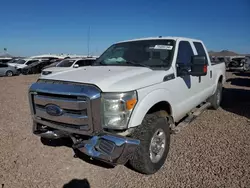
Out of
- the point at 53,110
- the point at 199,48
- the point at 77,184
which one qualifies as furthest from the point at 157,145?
the point at 199,48

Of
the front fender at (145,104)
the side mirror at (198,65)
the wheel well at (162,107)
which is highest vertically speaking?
the side mirror at (198,65)

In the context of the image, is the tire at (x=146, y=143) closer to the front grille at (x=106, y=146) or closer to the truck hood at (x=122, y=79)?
the front grille at (x=106, y=146)

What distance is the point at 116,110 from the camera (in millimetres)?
2766

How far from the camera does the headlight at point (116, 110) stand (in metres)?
2.76

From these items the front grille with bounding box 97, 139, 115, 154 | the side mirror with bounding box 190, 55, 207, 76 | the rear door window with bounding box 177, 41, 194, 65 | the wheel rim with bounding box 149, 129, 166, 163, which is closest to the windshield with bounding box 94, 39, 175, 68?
the rear door window with bounding box 177, 41, 194, 65

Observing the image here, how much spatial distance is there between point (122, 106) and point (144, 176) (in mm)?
1171

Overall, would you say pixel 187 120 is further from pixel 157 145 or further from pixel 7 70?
pixel 7 70

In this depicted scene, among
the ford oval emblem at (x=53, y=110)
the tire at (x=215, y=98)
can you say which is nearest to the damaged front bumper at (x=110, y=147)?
the ford oval emblem at (x=53, y=110)

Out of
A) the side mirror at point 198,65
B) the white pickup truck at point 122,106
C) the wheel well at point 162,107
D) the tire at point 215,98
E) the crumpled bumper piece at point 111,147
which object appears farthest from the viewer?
the tire at point 215,98

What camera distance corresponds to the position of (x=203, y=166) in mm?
3461

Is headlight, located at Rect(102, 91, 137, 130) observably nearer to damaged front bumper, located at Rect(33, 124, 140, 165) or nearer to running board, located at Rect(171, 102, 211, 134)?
damaged front bumper, located at Rect(33, 124, 140, 165)

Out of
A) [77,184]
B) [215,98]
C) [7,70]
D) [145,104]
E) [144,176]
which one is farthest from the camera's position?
[7,70]

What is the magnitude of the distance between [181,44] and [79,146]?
2.77 meters

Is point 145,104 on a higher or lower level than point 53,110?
higher
